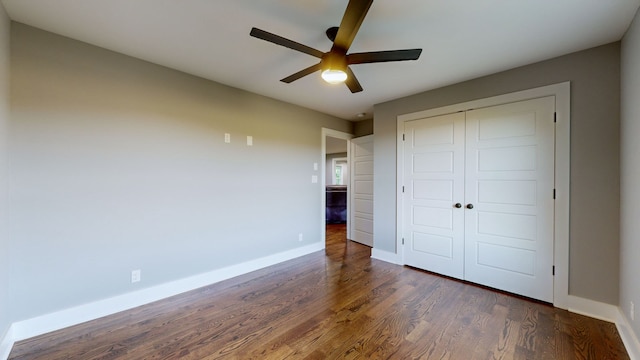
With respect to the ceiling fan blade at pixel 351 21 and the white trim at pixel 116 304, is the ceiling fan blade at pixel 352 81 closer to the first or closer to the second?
the ceiling fan blade at pixel 351 21

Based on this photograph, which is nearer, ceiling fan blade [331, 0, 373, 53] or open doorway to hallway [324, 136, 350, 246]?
ceiling fan blade [331, 0, 373, 53]

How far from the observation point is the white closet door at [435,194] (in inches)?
120

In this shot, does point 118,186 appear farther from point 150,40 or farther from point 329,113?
point 329,113

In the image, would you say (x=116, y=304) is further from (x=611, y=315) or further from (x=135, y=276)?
(x=611, y=315)

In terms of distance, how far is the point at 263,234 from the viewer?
3502mm

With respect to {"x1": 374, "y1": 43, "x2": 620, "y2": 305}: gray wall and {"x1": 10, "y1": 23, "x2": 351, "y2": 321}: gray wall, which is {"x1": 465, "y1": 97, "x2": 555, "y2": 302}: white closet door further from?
{"x1": 10, "y1": 23, "x2": 351, "y2": 321}: gray wall

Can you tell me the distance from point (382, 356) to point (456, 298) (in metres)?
1.31

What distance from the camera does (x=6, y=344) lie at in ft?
5.79

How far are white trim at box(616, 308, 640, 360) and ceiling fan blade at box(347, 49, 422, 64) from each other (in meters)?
2.51

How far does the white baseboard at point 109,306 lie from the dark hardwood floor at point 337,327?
71 mm

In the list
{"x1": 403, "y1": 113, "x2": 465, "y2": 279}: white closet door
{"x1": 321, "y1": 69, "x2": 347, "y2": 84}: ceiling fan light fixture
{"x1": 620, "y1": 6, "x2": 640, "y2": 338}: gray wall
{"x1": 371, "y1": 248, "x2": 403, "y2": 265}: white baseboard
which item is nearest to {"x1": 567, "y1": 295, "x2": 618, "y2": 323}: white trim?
{"x1": 620, "y1": 6, "x2": 640, "y2": 338}: gray wall

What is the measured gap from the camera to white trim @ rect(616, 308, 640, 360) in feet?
5.57

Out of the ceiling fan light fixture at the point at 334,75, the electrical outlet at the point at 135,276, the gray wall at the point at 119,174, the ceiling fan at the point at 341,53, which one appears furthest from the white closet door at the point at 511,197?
the electrical outlet at the point at 135,276

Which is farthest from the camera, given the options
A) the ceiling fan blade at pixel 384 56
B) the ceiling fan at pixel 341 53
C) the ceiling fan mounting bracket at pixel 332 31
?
the ceiling fan mounting bracket at pixel 332 31
